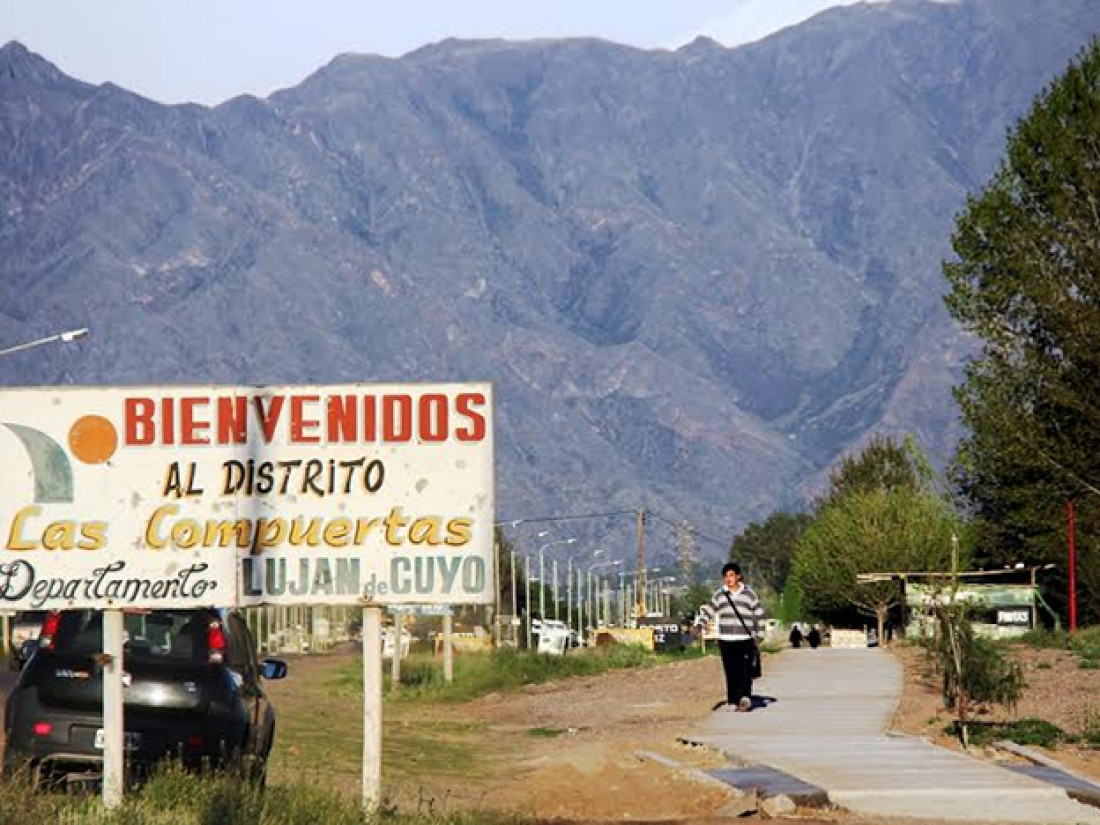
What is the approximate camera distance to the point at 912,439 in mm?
33875

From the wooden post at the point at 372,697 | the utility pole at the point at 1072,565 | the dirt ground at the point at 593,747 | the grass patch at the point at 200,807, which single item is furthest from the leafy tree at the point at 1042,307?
the wooden post at the point at 372,697

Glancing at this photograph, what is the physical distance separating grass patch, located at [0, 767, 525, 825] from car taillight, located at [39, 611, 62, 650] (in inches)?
84.9

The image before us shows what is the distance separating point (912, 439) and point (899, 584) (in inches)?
2693

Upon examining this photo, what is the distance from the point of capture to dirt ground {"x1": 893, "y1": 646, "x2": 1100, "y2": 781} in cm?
2530

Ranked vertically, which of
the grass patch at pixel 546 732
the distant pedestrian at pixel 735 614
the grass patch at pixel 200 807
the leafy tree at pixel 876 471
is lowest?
the grass patch at pixel 200 807

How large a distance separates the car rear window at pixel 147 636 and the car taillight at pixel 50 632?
0.03 metres

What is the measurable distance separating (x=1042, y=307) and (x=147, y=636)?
49.2m

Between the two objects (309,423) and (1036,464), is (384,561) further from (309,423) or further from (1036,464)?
(1036,464)

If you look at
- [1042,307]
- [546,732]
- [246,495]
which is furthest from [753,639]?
[1042,307]

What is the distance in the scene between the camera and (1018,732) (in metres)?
27.0

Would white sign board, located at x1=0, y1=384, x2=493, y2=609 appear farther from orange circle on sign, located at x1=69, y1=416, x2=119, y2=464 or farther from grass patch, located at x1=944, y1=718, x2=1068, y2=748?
grass patch, located at x1=944, y1=718, x2=1068, y2=748

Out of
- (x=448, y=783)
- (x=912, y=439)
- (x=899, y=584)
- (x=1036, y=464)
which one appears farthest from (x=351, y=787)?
(x=899, y=584)

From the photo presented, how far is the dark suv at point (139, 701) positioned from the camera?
19.5 metres

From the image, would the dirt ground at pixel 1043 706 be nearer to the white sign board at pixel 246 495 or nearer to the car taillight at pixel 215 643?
the car taillight at pixel 215 643
